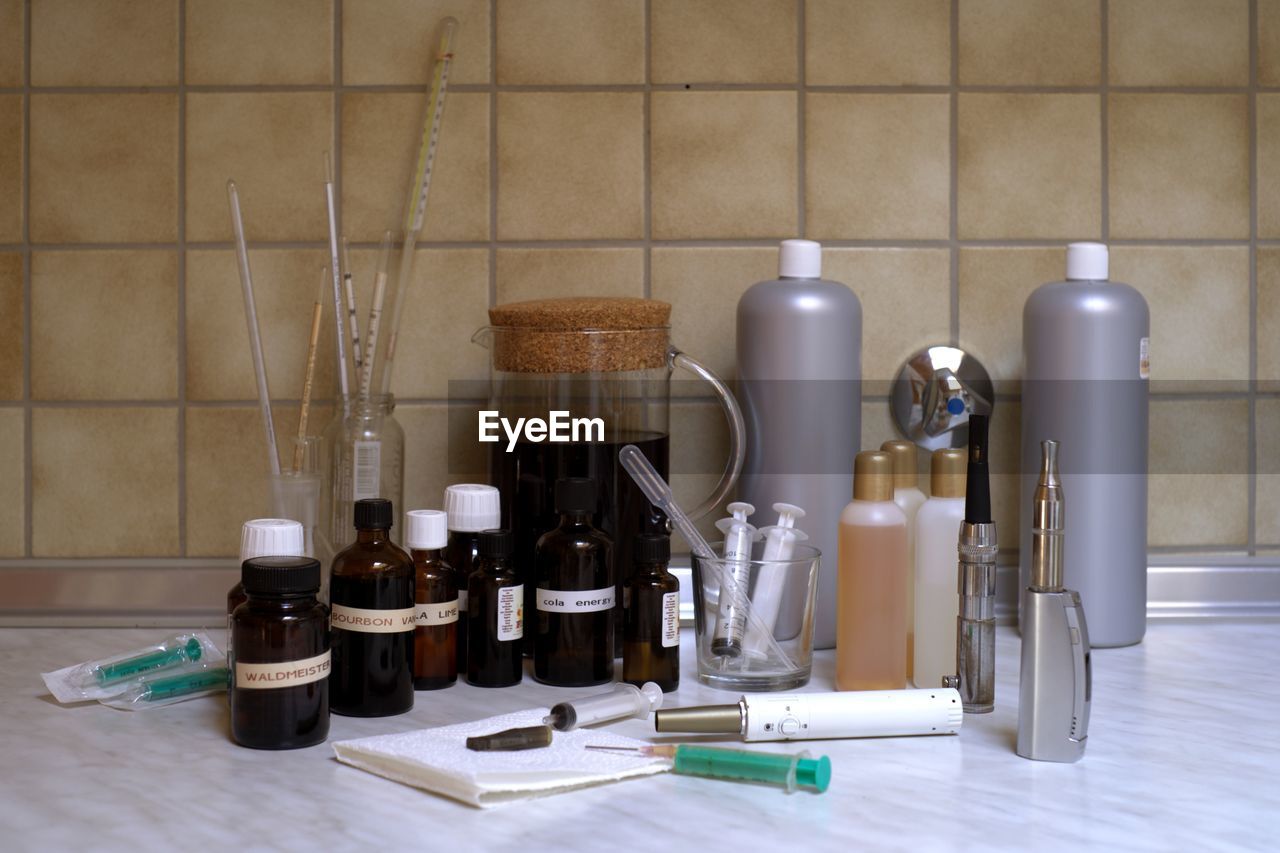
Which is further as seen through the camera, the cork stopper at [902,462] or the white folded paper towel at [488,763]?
the cork stopper at [902,462]

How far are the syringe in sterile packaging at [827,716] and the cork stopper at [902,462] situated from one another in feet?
0.63

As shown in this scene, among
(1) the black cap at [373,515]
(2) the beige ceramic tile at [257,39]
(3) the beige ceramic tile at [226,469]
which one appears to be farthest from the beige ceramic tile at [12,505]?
(1) the black cap at [373,515]

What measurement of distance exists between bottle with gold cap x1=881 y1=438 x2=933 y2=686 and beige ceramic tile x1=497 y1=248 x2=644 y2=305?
0.32 metres

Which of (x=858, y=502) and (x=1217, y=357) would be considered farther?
(x=1217, y=357)

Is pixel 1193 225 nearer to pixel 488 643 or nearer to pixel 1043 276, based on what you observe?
pixel 1043 276

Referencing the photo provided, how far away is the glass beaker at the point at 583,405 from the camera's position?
3.39 ft

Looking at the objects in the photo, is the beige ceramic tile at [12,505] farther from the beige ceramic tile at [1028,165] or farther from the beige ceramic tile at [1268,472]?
the beige ceramic tile at [1268,472]

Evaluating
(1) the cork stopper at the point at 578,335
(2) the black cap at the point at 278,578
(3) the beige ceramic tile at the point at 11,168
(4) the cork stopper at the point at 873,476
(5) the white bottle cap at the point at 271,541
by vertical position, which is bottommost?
(2) the black cap at the point at 278,578

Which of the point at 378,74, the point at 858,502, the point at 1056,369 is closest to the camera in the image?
the point at 858,502

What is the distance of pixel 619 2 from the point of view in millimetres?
1193

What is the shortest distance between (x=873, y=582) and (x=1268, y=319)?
562mm

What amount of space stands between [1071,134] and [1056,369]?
268mm

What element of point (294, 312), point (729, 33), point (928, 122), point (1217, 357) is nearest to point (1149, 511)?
point (1217, 357)

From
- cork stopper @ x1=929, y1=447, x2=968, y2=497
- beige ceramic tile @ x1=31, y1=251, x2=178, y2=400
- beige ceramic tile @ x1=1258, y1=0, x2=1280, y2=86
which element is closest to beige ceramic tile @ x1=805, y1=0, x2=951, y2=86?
beige ceramic tile @ x1=1258, y1=0, x2=1280, y2=86
